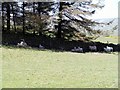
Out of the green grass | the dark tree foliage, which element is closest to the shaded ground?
the dark tree foliage

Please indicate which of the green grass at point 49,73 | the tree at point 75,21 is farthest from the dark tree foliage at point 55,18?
the green grass at point 49,73

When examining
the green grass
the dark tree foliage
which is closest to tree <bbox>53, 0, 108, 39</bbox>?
the dark tree foliage

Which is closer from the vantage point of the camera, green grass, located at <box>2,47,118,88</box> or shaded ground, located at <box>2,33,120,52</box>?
green grass, located at <box>2,47,118,88</box>

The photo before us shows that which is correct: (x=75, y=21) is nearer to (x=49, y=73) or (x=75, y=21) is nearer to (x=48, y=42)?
(x=48, y=42)

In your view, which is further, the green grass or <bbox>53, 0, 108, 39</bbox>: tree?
<bbox>53, 0, 108, 39</bbox>: tree

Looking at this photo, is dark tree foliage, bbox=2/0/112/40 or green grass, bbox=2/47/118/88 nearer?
green grass, bbox=2/47/118/88

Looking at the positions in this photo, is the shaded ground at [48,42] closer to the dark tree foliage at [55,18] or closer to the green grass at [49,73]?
the dark tree foliage at [55,18]

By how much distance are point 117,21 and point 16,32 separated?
957 cm

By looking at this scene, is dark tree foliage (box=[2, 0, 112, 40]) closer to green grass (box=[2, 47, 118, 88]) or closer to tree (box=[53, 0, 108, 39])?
tree (box=[53, 0, 108, 39])

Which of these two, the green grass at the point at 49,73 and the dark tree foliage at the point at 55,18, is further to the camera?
the dark tree foliage at the point at 55,18

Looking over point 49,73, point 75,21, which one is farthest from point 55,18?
point 49,73

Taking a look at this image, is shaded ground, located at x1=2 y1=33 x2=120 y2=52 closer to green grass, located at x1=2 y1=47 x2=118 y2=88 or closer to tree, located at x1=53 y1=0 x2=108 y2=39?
tree, located at x1=53 y1=0 x2=108 y2=39

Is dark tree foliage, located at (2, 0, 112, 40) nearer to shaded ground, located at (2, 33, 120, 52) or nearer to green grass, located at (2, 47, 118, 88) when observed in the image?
shaded ground, located at (2, 33, 120, 52)

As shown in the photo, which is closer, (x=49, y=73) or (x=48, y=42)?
(x=49, y=73)
